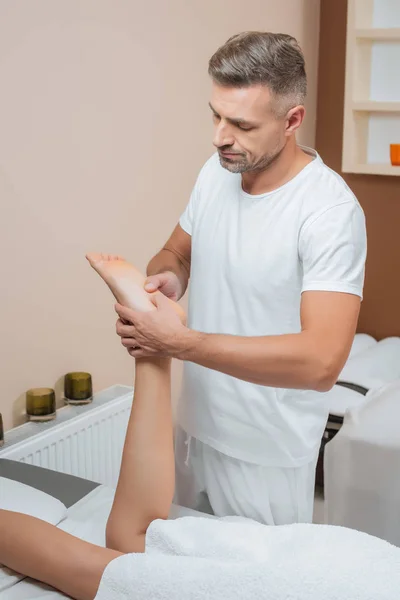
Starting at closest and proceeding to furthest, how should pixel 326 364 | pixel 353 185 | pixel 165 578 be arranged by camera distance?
pixel 165 578 → pixel 326 364 → pixel 353 185

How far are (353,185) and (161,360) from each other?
247cm

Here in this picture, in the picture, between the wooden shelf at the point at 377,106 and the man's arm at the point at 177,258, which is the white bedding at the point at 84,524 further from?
the wooden shelf at the point at 377,106

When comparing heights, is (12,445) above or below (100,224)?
below

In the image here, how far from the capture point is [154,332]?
5.52 ft

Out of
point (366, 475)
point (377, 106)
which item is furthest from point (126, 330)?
point (377, 106)

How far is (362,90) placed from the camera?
155 inches

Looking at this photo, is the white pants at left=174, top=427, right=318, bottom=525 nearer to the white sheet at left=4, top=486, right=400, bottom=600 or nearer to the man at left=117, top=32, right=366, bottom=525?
the man at left=117, top=32, right=366, bottom=525

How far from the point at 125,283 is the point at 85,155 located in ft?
3.27

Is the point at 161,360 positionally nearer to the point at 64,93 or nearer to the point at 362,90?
the point at 64,93

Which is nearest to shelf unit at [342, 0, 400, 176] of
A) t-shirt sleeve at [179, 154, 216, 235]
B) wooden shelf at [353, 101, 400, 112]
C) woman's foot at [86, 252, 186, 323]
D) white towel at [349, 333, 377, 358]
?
wooden shelf at [353, 101, 400, 112]

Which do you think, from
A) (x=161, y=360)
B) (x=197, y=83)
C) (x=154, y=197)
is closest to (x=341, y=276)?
(x=161, y=360)

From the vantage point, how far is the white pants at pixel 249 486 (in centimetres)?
193

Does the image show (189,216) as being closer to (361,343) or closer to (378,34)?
(361,343)

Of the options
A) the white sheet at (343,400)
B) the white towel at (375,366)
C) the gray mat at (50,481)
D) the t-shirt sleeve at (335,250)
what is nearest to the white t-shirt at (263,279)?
the t-shirt sleeve at (335,250)
